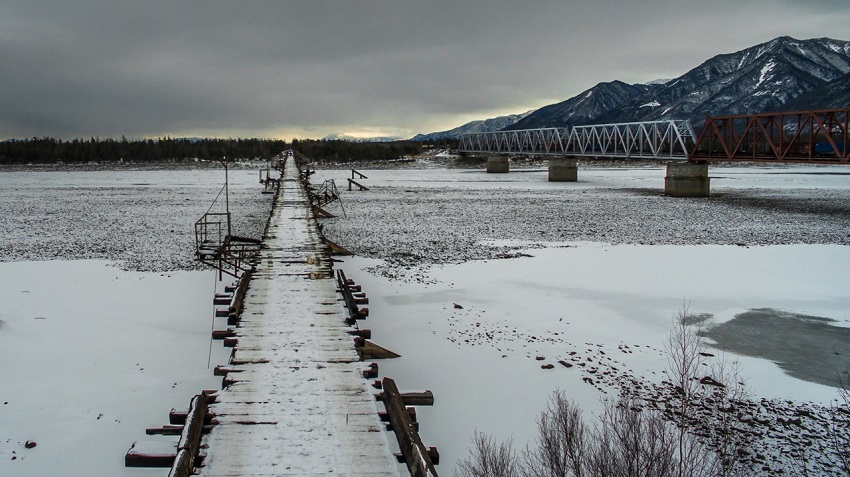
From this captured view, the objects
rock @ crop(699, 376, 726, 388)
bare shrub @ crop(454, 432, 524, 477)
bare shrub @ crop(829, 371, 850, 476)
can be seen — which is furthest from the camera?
rock @ crop(699, 376, 726, 388)

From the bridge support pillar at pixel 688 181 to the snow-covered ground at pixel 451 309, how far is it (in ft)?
49.1

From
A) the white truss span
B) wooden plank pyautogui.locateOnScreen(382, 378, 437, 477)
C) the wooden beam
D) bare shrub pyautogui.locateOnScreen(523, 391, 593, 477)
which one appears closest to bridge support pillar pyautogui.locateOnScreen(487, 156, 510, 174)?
the white truss span

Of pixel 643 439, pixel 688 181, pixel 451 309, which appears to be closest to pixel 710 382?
pixel 643 439

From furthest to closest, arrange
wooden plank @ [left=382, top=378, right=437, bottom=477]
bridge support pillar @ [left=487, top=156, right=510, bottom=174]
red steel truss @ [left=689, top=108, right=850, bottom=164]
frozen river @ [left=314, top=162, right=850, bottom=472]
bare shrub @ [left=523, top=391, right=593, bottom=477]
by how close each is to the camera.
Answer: bridge support pillar @ [left=487, top=156, right=510, bottom=174] < red steel truss @ [left=689, top=108, right=850, bottom=164] < frozen river @ [left=314, top=162, right=850, bottom=472] < bare shrub @ [left=523, top=391, right=593, bottom=477] < wooden plank @ [left=382, top=378, right=437, bottom=477]

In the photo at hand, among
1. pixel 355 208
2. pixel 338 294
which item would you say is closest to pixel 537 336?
pixel 338 294

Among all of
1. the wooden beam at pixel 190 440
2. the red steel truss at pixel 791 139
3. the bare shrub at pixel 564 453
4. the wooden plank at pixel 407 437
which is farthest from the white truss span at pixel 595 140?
the wooden beam at pixel 190 440

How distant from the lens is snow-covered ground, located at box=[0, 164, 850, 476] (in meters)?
10.2

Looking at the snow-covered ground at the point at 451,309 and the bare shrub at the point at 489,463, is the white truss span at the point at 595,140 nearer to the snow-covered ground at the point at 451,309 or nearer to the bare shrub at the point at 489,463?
the snow-covered ground at the point at 451,309

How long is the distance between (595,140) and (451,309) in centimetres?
7488

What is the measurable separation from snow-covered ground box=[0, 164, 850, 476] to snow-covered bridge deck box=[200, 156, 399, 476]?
1.26m

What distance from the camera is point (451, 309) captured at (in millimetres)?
15938

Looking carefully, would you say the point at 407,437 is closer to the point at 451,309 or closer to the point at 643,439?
the point at 643,439

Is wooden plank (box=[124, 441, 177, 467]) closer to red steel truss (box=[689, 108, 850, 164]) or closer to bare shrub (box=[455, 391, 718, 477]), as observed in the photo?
bare shrub (box=[455, 391, 718, 477])

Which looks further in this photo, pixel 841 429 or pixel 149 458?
pixel 841 429
